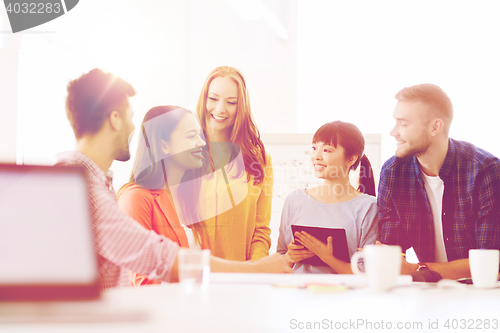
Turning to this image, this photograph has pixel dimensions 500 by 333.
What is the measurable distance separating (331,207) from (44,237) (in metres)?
1.74

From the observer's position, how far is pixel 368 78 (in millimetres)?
3287

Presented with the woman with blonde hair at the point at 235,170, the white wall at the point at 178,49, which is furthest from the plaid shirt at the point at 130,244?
the white wall at the point at 178,49

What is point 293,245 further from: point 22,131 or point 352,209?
point 22,131

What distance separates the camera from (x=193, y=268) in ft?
2.94

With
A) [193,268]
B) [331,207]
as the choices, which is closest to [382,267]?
[193,268]

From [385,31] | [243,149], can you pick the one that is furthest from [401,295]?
[385,31]

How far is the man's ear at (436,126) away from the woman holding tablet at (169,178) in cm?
121

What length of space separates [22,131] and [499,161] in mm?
2663

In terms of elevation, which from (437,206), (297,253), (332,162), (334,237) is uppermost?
(332,162)

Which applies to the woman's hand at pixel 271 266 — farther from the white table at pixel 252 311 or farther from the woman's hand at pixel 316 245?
the woman's hand at pixel 316 245

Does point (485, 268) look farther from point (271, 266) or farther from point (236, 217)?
point (236, 217)

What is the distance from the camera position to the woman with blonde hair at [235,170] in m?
2.25

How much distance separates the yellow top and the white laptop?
5.46 ft

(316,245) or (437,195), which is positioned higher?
(437,195)
